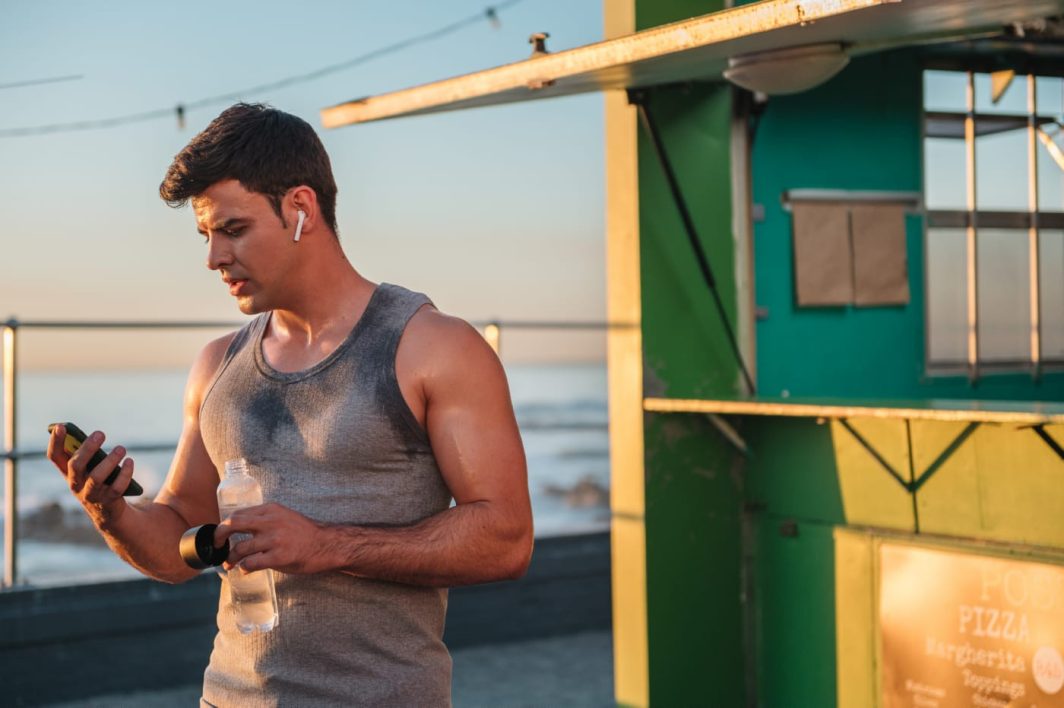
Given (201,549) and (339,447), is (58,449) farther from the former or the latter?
(339,447)

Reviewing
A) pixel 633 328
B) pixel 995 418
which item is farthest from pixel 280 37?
pixel 995 418

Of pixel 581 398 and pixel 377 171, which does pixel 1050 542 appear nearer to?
pixel 377 171

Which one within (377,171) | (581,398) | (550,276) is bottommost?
(581,398)

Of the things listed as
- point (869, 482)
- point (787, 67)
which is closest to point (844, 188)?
point (869, 482)

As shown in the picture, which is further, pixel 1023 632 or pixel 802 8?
pixel 1023 632

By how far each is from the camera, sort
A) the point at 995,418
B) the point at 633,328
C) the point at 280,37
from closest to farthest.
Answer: the point at 995,418
the point at 633,328
the point at 280,37

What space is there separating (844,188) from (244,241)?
406 centimetres

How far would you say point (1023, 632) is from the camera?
4344mm

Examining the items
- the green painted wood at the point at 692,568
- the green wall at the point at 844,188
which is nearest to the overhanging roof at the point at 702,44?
the green wall at the point at 844,188

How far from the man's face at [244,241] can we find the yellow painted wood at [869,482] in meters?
3.19

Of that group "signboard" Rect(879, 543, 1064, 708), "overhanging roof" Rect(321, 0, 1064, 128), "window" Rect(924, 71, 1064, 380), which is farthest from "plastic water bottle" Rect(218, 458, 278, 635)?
"window" Rect(924, 71, 1064, 380)

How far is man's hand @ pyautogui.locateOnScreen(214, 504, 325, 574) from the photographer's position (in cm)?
202

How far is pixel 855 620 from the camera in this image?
502 centimetres

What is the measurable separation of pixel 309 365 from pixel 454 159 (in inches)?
1001
